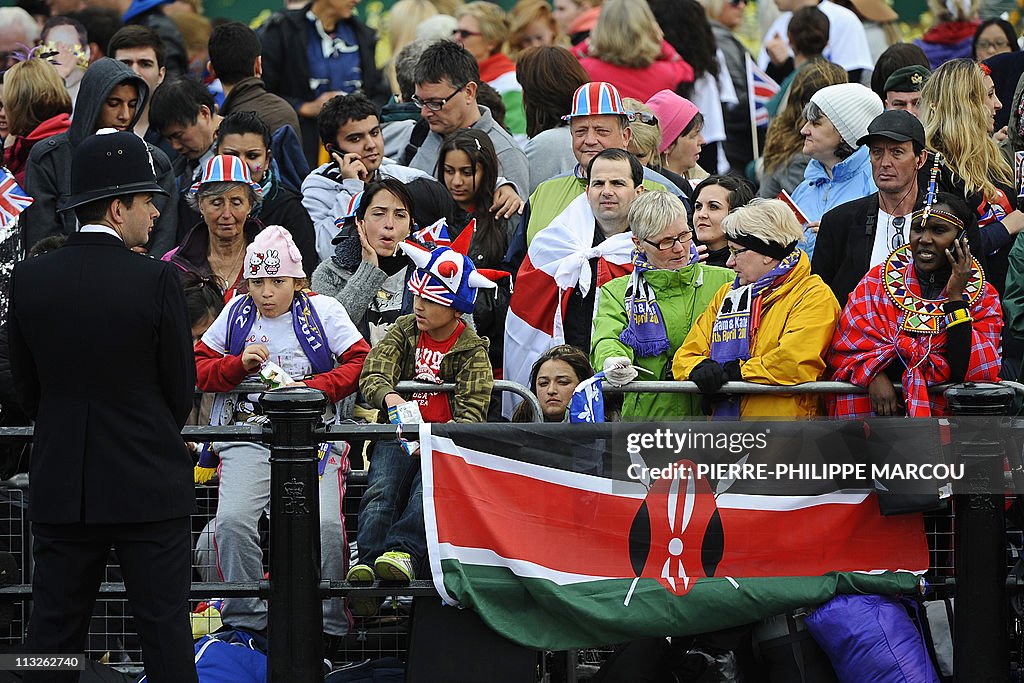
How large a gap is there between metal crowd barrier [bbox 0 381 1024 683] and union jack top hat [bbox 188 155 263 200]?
97.4 inches

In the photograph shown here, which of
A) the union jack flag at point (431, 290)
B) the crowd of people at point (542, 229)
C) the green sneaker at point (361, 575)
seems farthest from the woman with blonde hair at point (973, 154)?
the green sneaker at point (361, 575)

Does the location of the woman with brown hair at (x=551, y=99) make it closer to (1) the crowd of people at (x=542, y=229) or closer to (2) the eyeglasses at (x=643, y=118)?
(1) the crowd of people at (x=542, y=229)

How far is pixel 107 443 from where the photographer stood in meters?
5.91

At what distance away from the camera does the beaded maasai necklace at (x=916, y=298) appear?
259 inches

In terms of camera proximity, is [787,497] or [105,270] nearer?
[105,270]

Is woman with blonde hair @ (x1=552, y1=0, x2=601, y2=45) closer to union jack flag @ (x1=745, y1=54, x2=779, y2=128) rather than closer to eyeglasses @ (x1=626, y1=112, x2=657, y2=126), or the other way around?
union jack flag @ (x1=745, y1=54, x2=779, y2=128)

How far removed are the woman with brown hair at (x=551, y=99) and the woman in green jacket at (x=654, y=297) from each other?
6.39 ft

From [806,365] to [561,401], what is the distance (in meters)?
1.25

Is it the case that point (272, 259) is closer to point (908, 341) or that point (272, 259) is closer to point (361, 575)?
point (361, 575)

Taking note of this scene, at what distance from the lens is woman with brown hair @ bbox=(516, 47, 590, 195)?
31.2 ft

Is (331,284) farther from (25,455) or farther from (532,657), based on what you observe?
(532,657)

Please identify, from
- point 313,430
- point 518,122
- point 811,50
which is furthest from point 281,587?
point 811,50

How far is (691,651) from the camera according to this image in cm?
668

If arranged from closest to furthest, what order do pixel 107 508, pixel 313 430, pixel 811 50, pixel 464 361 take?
pixel 107 508
pixel 313 430
pixel 464 361
pixel 811 50
